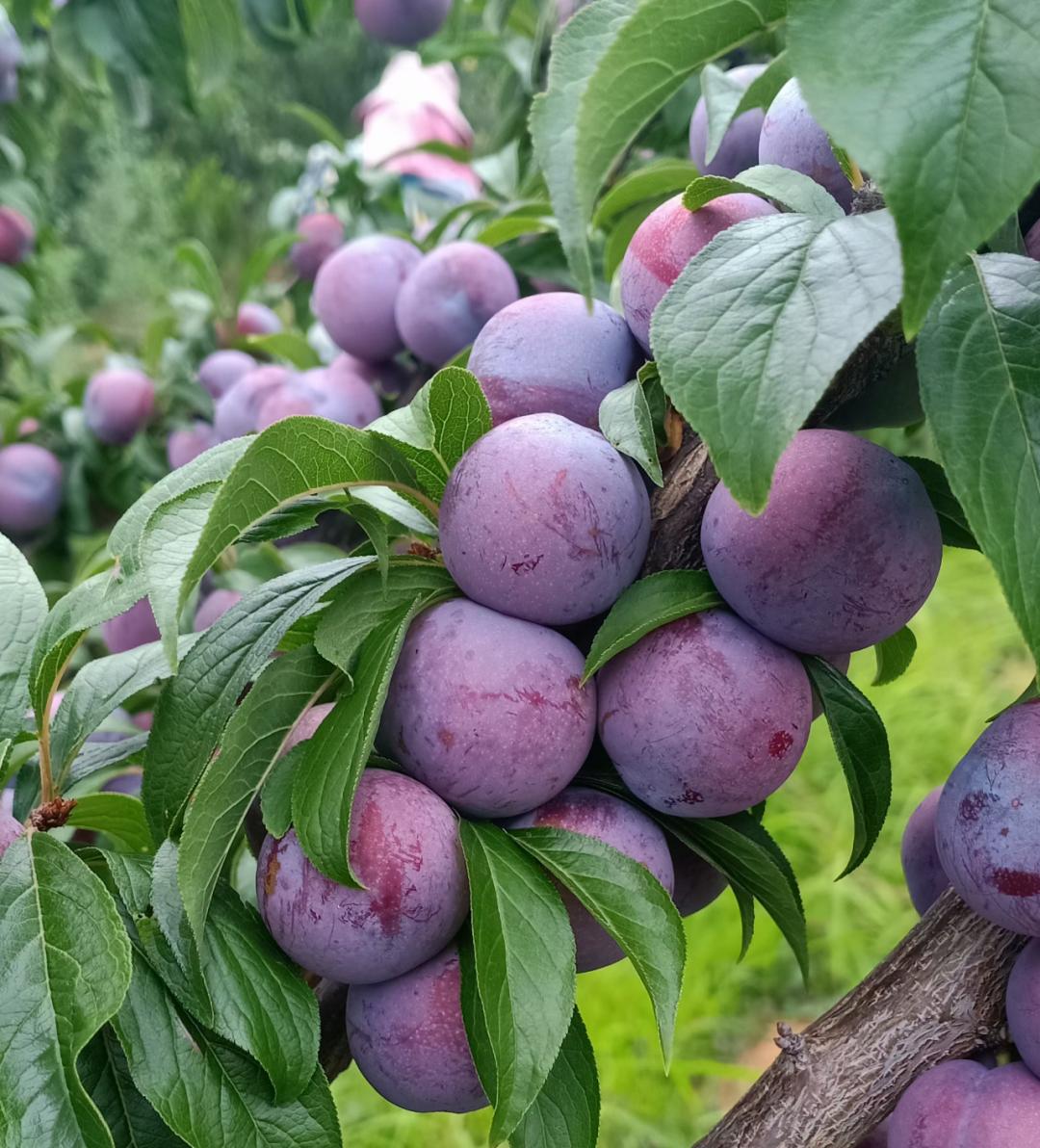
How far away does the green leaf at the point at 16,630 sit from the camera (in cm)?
46

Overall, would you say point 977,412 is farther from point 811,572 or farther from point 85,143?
point 85,143

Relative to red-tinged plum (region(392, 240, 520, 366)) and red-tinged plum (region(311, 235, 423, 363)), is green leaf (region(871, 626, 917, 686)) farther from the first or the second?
red-tinged plum (region(311, 235, 423, 363))

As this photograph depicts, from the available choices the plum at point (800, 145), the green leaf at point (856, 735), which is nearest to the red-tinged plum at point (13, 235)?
the plum at point (800, 145)

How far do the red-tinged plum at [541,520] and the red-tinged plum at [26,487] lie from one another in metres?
0.93

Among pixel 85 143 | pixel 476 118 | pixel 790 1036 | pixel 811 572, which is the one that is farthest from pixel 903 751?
pixel 85 143

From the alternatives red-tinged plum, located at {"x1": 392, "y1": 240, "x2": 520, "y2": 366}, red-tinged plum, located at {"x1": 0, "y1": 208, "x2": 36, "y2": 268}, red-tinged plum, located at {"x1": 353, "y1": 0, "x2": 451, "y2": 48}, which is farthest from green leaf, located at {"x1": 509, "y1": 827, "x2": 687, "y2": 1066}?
red-tinged plum, located at {"x1": 0, "y1": 208, "x2": 36, "y2": 268}

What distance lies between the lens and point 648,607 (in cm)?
Answer: 43

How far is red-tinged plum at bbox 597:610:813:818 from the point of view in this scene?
43 cm

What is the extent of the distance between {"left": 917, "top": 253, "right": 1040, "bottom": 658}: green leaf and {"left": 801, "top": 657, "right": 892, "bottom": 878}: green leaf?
13 centimetres

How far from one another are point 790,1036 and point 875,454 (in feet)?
0.89

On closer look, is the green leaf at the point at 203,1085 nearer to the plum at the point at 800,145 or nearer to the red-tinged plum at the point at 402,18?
the plum at the point at 800,145

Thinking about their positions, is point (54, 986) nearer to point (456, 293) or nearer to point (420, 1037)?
point (420, 1037)

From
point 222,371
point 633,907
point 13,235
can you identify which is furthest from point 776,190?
point 13,235

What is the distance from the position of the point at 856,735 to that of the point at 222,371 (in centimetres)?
97
